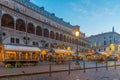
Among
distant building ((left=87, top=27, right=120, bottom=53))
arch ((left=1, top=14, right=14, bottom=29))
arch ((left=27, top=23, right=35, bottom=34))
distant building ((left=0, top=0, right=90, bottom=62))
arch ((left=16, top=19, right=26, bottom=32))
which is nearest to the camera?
distant building ((left=0, top=0, right=90, bottom=62))

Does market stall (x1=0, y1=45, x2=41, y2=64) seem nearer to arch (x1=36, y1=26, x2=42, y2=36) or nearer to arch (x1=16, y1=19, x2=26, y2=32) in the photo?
arch (x1=16, y1=19, x2=26, y2=32)

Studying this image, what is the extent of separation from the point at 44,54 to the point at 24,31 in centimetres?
747

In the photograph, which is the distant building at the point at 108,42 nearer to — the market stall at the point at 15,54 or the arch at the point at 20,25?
the arch at the point at 20,25

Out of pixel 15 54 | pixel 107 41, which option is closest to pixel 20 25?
pixel 15 54

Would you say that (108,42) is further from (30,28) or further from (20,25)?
(20,25)

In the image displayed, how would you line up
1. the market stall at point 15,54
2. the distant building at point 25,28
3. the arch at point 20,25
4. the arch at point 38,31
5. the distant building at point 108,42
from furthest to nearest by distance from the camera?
1. the distant building at point 108,42
2. the arch at point 38,31
3. the arch at point 20,25
4. the distant building at point 25,28
5. the market stall at point 15,54

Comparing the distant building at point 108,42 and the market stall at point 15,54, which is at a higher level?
the distant building at point 108,42

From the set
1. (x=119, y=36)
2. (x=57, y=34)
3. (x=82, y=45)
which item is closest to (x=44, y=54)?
(x=57, y=34)

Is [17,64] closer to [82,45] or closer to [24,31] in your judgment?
[24,31]

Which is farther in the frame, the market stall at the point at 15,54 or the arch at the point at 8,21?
the arch at the point at 8,21

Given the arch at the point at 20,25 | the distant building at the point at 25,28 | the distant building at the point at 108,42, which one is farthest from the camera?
the distant building at the point at 108,42

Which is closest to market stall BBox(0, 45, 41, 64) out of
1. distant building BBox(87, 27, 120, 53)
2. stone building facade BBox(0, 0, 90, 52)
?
stone building facade BBox(0, 0, 90, 52)

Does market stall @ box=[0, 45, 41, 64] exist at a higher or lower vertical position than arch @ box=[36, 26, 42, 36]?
lower

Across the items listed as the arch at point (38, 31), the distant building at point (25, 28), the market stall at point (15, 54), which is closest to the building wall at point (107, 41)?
the distant building at point (25, 28)
